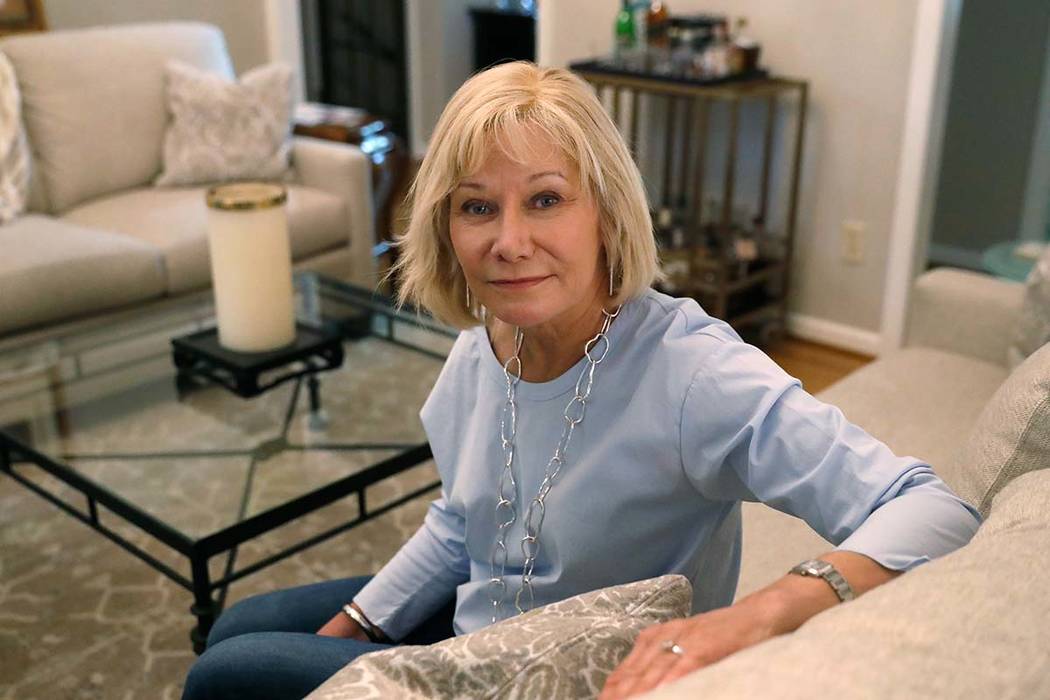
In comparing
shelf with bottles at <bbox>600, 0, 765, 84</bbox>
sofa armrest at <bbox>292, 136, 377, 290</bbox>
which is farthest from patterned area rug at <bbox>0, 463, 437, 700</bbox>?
shelf with bottles at <bbox>600, 0, 765, 84</bbox>

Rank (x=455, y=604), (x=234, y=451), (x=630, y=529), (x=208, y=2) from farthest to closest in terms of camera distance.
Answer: (x=208, y=2) → (x=234, y=451) → (x=455, y=604) → (x=630, y=529)

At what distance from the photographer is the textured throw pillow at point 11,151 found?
3.10m

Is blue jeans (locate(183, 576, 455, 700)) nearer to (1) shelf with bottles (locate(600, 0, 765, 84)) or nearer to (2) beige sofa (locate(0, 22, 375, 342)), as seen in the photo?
(2) beige sofa (locate(0, 22, 375, 342))

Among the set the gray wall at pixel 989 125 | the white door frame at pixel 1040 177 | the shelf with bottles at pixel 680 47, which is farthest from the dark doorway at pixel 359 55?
the white door frame at pixel 1040 177

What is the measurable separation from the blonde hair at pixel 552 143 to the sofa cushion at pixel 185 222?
198 centimetres

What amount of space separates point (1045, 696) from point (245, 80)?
127 inches

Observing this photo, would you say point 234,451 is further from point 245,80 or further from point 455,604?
point 245,80

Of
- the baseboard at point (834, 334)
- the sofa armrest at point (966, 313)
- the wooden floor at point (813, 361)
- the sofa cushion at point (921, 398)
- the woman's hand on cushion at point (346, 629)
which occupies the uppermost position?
the sofa armrest at point (966, 313)

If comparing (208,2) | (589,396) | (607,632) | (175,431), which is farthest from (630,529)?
(208,2)

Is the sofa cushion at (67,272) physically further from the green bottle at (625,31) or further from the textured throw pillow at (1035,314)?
the textured throw pillow at (1035,314)

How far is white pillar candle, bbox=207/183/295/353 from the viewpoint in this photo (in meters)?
2.13

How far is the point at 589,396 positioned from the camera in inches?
44.7

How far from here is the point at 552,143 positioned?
42.1 inches

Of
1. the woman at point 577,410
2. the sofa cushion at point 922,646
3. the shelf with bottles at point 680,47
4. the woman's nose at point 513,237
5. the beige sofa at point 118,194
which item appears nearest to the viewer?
the sofa cushion at point 922,646
